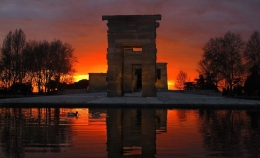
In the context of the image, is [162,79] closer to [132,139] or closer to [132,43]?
[132,43]

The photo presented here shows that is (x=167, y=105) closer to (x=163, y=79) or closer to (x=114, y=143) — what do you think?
(x=114, y=143)

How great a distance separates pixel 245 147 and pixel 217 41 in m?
53.1

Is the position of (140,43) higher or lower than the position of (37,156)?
higher

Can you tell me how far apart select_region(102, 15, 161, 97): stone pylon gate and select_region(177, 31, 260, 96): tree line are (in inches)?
1080

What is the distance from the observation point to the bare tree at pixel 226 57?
5628 centimetres

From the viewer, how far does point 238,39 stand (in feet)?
185

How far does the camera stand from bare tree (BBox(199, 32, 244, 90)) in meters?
56.3

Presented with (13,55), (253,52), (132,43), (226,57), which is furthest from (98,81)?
(132,43)

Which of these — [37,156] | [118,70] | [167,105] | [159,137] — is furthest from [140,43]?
[37,156]

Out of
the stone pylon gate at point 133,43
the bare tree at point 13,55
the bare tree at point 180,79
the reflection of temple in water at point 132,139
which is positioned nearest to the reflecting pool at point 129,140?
the reflection of temple in water at point 132,139

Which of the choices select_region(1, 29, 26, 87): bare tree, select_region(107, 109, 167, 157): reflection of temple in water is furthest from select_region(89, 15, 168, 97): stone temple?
select_region(1, 29, 26, 87): bare tree

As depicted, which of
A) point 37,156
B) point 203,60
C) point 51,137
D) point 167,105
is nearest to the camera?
point 37,156

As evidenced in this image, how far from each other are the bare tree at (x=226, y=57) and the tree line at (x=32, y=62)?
80.3ft

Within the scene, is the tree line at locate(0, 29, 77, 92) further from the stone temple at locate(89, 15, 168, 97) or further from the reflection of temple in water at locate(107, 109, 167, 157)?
the reflection of temple in water at locate(107, 109, 167, 157)
